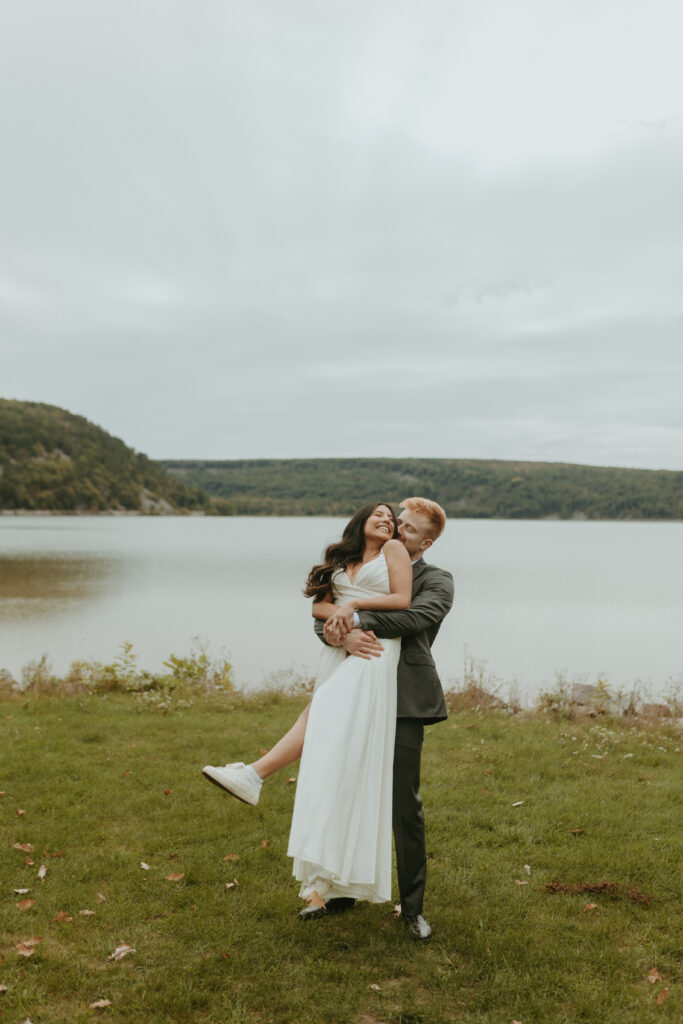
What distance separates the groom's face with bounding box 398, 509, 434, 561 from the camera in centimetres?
452

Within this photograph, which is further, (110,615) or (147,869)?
(110,615)

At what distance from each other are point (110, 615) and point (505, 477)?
134341 millimetres

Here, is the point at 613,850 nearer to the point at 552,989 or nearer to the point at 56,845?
the point at 552,989

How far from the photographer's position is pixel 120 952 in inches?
161

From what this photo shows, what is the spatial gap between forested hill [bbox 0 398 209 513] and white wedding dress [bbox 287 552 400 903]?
150971 millimetres

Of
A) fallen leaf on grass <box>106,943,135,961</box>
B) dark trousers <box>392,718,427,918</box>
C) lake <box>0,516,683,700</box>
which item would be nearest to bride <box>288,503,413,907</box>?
dark trousers <box>392,718,427,918</box>

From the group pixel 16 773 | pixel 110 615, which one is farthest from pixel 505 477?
pixel 16 773

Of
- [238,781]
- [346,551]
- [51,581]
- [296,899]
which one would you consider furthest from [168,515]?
[346,551]

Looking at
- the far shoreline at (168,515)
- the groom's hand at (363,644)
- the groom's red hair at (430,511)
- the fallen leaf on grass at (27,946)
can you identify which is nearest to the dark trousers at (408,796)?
the groom's hand at (363,644)

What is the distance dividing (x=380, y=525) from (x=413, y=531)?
0.72 feet

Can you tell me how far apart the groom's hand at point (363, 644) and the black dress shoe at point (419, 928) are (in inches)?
64.4

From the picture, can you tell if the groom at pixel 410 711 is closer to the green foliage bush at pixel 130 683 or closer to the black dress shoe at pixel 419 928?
the black dress shoe at pixel 419 928

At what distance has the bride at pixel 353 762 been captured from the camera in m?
4.00

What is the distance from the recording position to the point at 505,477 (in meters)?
151
